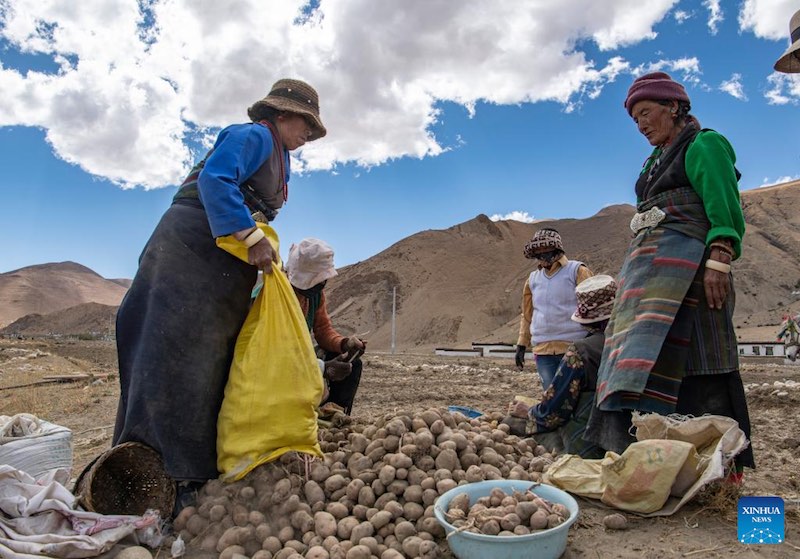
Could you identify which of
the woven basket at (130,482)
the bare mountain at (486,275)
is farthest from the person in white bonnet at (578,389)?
the bare mountain at (486,275)

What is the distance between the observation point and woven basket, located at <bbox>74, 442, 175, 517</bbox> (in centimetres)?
261

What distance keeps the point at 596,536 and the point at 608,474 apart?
294mm

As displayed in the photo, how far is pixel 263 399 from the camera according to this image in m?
2.68

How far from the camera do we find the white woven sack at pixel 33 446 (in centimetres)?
277

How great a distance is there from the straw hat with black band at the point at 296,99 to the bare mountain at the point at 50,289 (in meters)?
94.9

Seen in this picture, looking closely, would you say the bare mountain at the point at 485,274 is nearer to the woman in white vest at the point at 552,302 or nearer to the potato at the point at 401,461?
the woman in white vest at the point at 552,302

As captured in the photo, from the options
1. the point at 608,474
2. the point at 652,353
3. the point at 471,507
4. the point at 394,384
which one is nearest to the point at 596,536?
the point at 608,474

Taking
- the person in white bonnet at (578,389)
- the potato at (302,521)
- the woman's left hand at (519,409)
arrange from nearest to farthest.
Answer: the potato at (302,521)
the person in white bonnet at (578,389)
the woman's left hand at (519,409)

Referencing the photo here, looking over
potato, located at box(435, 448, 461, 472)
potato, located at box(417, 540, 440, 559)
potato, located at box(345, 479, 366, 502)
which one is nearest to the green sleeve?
potato, located at box(435, 448, 461, 472)

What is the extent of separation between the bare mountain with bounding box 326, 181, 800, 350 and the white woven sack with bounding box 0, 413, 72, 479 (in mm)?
28470

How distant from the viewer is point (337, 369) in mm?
3730

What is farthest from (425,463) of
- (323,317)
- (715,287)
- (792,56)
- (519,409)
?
(792,56)

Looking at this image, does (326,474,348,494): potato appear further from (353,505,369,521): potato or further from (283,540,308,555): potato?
(283,540,308,555): potato

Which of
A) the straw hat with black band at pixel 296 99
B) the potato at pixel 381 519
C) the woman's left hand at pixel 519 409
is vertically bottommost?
the potato at pixel 381 519
